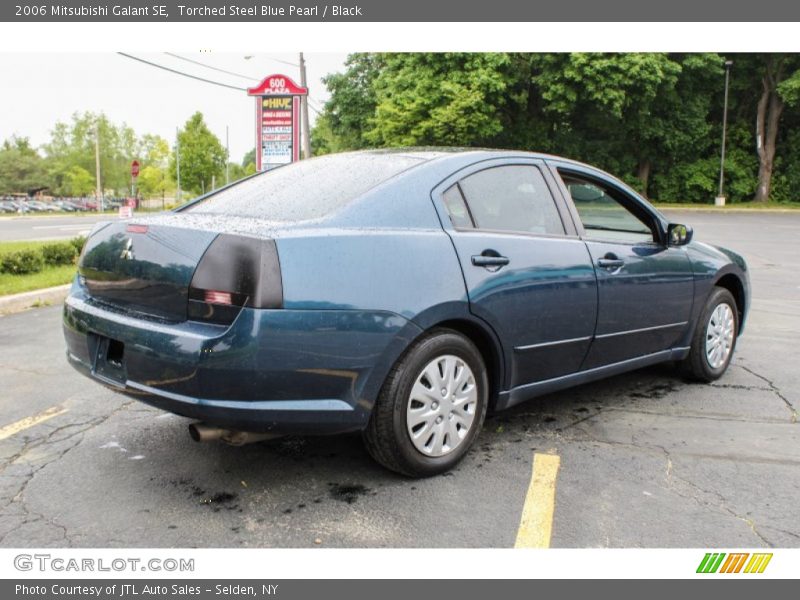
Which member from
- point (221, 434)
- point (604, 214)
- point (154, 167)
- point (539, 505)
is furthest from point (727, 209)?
point (154, 167)

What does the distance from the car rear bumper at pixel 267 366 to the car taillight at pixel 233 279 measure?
0.15ft

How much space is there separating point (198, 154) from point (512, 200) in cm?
6722

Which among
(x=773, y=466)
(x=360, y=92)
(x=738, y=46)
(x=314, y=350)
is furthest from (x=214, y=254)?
(x=360, y=92)

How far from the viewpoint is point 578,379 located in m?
4.03

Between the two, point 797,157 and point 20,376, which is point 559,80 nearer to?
point 797,157

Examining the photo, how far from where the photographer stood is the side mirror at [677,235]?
462cm

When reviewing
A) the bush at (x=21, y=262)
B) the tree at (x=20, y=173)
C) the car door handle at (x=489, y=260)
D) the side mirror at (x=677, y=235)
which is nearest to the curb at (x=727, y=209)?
the bush at (x=21, y=262)

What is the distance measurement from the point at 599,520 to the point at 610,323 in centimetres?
145

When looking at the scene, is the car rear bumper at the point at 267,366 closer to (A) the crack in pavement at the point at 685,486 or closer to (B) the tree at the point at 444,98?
(A) the crack in pavement at the point at 685,486

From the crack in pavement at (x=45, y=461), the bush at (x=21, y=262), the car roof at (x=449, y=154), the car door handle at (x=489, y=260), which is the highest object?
the car roof at (x=449, y=154)

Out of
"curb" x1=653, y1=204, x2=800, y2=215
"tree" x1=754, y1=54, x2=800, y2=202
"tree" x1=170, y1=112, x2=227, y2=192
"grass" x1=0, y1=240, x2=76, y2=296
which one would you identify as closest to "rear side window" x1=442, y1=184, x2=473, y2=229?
"grass" x1=0, y1=240, x2=76, y2=296

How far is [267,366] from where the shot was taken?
108 inches

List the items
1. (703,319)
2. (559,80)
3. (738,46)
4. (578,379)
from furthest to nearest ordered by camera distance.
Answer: (559,80) < (738,46) < (703,319) < (578,379)

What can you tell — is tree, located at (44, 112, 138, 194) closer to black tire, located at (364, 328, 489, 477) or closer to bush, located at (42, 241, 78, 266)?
bush, located at (42, 241, 78, 266)
